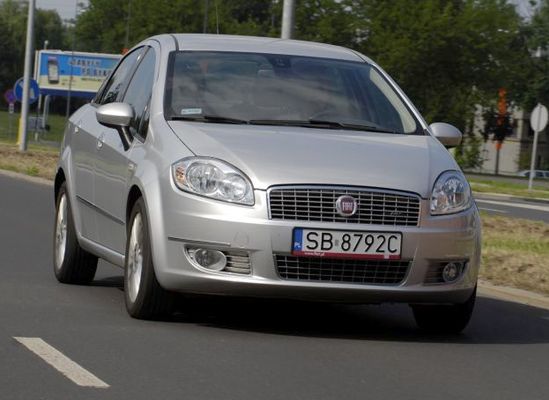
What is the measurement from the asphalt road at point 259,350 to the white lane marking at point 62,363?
0.04m

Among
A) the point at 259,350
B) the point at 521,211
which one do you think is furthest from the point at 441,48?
the point at 259,350

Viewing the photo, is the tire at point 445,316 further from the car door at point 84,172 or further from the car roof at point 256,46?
the car door at point 84,172

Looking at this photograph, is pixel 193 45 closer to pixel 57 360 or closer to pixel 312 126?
pixel 312 126

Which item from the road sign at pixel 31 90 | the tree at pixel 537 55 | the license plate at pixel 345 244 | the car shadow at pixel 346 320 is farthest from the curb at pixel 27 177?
the tree at pixel 537 55

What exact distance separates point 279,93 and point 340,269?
4.85ft

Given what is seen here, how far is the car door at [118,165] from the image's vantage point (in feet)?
29.0

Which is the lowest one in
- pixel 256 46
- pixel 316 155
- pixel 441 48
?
pixel 316 155

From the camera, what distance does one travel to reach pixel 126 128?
9062 millimetres

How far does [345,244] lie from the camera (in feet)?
25.6

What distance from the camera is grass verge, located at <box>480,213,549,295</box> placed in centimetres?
1175

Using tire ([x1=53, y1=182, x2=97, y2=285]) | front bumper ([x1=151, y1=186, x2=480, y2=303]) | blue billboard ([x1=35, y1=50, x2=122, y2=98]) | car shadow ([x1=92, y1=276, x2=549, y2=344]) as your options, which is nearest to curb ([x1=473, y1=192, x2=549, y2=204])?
car shadow ([x1=92, y1=276, x2=549, y2=344])

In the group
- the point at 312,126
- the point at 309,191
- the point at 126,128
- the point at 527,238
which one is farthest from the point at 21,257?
the point at 527,238

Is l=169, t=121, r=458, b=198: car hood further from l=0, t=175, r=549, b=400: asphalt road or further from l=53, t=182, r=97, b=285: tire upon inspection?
l=53, t=182, r=97, b=285: tire

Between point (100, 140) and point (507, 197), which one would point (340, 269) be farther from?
point (507, 197)
